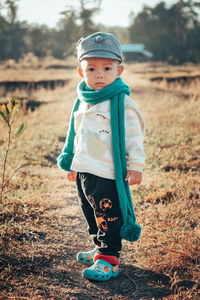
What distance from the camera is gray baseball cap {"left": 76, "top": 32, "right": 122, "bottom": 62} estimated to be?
7.23 ft

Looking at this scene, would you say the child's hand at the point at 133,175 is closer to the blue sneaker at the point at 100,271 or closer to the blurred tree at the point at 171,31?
the blue sneaker at the point at 100,271

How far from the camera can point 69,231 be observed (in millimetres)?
2955

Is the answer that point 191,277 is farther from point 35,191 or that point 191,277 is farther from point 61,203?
point 35,191

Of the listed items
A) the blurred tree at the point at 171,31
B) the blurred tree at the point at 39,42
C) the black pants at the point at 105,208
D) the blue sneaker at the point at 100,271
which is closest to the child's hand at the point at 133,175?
the black pants at the point at 105,208

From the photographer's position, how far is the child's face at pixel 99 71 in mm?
2240

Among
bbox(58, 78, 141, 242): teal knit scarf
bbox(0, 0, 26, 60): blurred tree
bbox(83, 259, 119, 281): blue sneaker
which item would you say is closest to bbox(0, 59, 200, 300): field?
bbox(83, 259, 119, 281): blue sneaker

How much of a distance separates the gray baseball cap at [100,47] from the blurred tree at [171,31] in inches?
1295

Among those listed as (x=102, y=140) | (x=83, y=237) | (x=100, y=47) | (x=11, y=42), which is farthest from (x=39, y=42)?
(x=102, y=140)

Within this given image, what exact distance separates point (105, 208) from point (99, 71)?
942mm

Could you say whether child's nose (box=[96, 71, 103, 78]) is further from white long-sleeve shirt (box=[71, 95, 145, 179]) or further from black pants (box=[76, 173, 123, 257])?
black pants (box=[76, 173, 123, 257])

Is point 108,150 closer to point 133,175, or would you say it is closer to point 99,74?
point 133,175

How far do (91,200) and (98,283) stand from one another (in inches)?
22.5

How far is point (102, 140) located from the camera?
226 cm

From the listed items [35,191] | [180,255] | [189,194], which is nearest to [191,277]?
[180,255]
